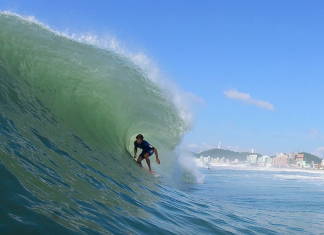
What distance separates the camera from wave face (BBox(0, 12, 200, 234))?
287cm

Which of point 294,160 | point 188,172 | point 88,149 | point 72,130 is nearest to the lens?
point 88,149

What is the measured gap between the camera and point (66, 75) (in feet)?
30.4

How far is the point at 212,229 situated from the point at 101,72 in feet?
22.5

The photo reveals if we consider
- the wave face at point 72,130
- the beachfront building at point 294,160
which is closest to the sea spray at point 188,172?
the wave face at point 72,130

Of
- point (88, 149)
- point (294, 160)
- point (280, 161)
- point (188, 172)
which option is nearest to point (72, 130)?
point (88, 149)

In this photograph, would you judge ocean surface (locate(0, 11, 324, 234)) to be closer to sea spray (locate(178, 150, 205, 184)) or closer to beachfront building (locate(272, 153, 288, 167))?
sea spray (locate(178, 150, 205, 184))

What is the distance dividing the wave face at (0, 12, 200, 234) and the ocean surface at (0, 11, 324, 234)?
0.02m

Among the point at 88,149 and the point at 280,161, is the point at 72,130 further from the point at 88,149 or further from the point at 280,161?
the point at 280,161

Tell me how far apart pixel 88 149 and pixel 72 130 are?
779 millimetres

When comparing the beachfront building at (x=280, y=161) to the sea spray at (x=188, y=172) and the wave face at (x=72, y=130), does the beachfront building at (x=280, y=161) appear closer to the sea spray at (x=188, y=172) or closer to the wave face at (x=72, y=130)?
the sea spray at (x=188, y=172)

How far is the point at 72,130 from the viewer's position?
275 inches

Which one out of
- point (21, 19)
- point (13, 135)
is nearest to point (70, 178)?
point (13, 135)

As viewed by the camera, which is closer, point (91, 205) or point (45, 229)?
point (45, 229)

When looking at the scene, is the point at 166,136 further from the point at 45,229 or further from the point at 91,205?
the point at 45,229
